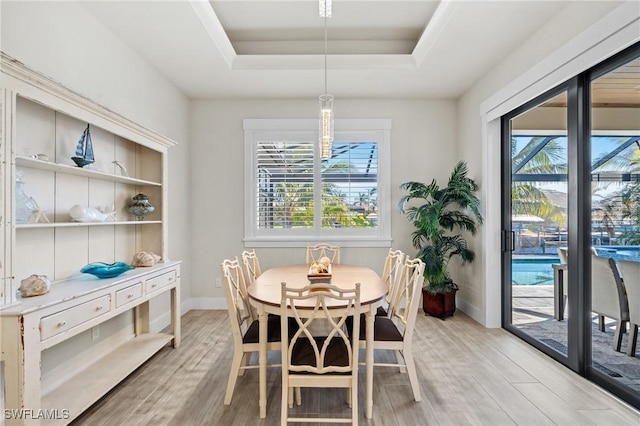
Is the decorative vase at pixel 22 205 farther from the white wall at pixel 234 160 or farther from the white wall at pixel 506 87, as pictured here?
the white wall at pixel 506 87

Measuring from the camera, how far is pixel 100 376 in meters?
2.38

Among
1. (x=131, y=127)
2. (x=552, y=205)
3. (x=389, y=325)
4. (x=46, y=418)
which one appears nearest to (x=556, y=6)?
(x=552, y=205)

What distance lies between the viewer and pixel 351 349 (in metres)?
1.99

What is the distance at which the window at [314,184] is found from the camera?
179 inches

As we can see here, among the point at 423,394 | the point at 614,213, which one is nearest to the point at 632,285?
the point at 614,213

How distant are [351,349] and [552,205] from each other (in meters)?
2.32

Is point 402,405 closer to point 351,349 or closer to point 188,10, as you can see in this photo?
point 351,349

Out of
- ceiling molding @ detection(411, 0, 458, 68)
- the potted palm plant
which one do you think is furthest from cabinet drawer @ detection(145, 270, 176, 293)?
ceiling molding @ detection(411, 0, 458, 68)

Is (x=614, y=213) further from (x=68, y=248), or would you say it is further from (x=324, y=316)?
(x=68, y=248)

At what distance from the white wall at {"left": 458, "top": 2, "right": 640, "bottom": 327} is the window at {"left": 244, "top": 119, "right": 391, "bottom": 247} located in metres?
1.12

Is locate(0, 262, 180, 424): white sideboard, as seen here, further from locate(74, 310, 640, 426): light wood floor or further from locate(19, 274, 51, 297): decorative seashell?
locate(74, 310, 640, 426): light wood floor

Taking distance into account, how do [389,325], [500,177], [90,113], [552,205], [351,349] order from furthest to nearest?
1. [500,177]
2. [552,205]
3. [389,325]
4. [90,113]
5. [351,349]

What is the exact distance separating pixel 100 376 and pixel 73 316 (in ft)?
2.38

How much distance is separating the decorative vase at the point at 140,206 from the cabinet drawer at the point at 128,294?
2.44 feet
